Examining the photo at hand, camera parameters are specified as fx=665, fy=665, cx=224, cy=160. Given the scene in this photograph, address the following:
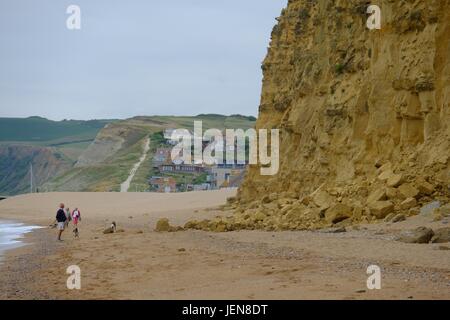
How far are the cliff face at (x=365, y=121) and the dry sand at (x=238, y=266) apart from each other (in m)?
1.58

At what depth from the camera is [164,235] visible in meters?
18.3

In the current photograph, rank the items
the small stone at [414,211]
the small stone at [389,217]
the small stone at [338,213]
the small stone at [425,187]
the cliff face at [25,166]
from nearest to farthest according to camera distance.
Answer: the small stone at [414,211], the small stone at [389,217], the small stone at [425,187], the small stone at [338,213], the cliff face at [25,166]

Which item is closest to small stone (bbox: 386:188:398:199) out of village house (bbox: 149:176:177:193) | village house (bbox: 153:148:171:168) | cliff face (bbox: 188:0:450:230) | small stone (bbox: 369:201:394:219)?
cliff face (bbox: 188:0:450:230)

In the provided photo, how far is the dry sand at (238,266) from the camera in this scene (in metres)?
8.49

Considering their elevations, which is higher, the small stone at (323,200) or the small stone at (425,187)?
the small stone at (425,187)

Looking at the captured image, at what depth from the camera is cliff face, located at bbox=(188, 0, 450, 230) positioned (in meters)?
16.1

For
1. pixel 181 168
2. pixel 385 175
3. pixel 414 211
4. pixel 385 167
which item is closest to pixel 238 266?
pixel 414 211

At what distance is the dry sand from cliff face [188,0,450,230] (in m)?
1.58

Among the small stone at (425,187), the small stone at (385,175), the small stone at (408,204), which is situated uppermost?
the small stone at (385,175)

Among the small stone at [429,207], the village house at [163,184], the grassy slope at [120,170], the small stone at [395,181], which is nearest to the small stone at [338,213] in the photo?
the small stone at [395,181]

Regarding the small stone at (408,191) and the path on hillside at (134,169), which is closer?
the small stone at (408,191)

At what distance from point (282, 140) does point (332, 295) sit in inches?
811

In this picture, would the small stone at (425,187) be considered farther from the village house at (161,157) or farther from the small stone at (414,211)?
the village house at (161,157)
